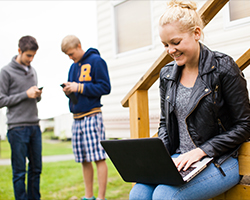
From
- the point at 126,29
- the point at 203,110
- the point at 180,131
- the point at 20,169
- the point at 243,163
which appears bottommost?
the point at 20,169

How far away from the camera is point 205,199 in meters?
1.31

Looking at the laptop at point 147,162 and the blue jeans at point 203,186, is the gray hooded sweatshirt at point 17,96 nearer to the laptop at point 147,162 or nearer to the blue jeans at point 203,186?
the laptop at point 147,162

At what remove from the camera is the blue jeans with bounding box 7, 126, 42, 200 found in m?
2.76

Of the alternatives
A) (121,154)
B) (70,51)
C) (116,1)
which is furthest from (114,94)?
(121,154)

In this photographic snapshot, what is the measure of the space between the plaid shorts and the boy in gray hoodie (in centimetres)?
44

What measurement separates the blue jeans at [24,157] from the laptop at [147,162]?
1658mm

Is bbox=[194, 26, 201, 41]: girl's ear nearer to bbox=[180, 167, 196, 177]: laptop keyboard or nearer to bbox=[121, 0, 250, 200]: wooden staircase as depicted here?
bbox=[121, 0, 250, 200]: wooden staircase

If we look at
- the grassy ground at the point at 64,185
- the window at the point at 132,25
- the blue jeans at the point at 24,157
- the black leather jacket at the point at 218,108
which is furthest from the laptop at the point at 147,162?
the window at the point at 132,25

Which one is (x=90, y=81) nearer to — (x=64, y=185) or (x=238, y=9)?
(x=238, y=9)

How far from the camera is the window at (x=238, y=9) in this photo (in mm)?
2560

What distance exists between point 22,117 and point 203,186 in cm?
211

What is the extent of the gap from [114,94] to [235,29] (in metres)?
2.36

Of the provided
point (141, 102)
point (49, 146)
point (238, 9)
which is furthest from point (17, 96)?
point (49, 146)

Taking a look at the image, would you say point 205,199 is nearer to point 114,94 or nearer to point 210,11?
point 210,11
